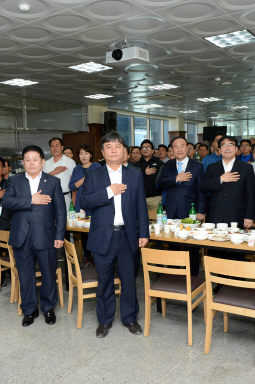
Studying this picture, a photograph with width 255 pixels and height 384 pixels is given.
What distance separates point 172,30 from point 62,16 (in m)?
1.63

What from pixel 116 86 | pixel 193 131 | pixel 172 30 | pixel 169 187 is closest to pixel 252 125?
pixel 193 131

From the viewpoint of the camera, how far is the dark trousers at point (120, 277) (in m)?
3.21

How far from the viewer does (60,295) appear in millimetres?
4043

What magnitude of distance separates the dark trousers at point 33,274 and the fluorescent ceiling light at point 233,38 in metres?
4.32

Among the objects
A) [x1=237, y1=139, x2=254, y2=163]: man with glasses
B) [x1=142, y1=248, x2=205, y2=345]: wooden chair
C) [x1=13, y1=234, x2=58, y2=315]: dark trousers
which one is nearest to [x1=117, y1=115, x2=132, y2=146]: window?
[x1=237, y1=139, x2=254, y2=163]: man with glasses

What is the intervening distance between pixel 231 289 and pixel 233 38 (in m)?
4.38

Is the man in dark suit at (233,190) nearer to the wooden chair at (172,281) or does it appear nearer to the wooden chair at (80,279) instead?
the wooden chair at (172,281)

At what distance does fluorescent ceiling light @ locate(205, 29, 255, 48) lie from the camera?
18.7 feet

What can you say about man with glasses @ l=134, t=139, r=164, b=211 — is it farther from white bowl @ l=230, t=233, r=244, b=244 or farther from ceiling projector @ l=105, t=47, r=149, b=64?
white bowl @ l=230, t=233, r=244, b=244

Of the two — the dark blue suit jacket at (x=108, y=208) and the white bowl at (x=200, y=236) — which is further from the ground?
the dark blue suit jacket at (x=108, y=208)

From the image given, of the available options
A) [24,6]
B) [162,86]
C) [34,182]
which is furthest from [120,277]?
[162,86]

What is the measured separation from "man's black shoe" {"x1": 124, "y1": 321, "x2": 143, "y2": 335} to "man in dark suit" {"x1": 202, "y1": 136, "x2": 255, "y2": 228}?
55.6 inches

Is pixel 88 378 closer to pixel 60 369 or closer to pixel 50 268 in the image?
pixel 60 369

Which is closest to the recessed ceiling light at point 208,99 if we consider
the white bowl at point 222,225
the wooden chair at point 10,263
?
the white bowl at point 222,225
